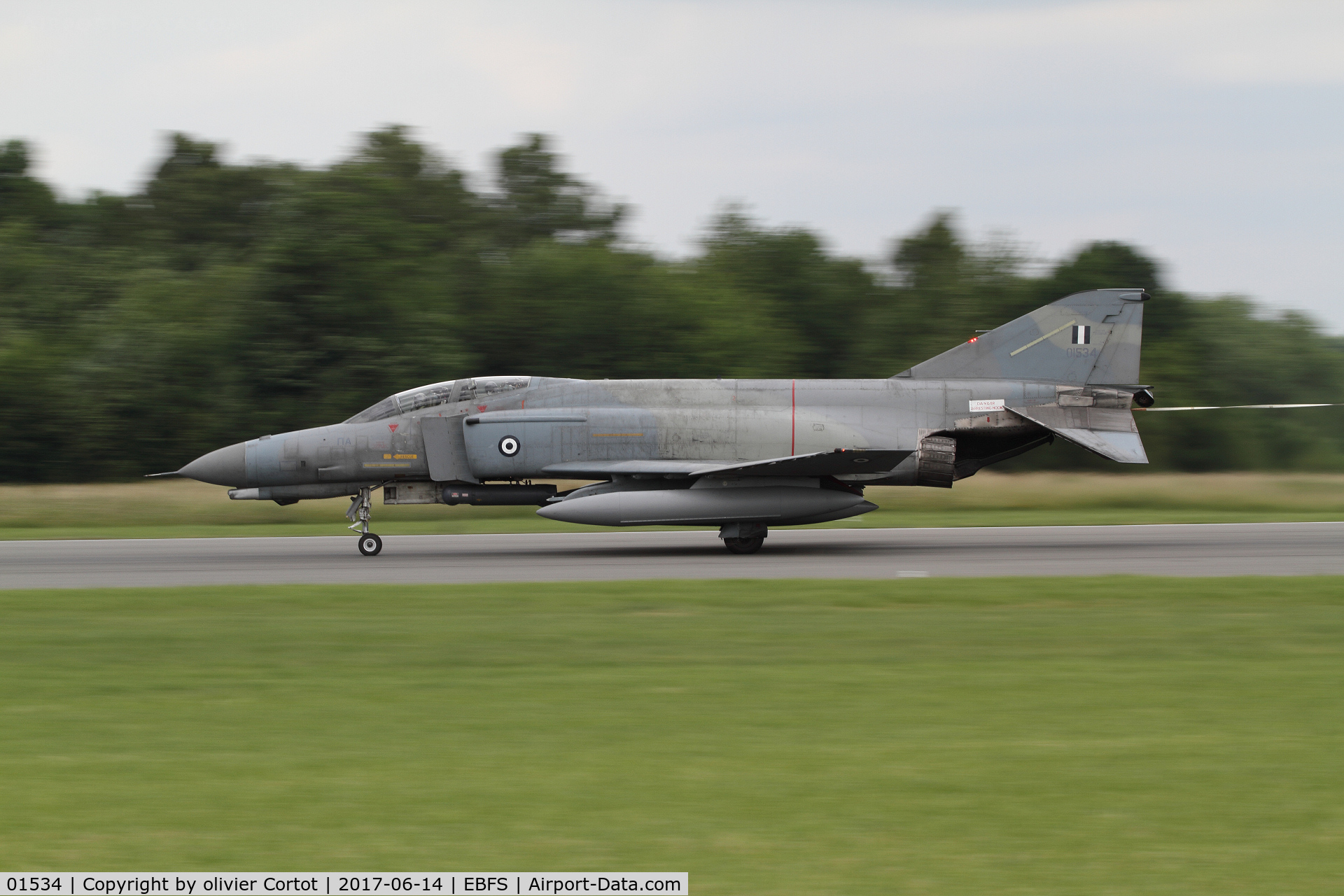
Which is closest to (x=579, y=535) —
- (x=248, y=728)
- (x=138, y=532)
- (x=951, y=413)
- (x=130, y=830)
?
(x=951, y=413)

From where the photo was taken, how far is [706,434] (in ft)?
62.2

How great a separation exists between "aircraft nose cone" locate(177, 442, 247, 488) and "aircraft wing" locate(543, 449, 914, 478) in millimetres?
4875

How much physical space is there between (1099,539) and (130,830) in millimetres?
18246

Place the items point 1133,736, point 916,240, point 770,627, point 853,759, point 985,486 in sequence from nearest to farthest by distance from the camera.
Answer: point 853,759, point 1133,736, point 770,627, point 985,486, point 916,240

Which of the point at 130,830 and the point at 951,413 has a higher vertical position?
the point at 951,413

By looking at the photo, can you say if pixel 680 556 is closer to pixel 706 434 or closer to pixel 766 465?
pixel 706 434

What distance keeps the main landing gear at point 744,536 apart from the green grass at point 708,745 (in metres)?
6.04

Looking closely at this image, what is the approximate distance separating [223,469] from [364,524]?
7.77 feet

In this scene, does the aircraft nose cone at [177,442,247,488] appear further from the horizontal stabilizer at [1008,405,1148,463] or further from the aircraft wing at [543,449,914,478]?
the horizontal stabilizer at [1008,405,1148,463]

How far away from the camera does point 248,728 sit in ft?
24.9

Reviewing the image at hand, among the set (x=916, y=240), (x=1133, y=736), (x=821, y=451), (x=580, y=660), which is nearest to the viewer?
(x=1133, y=736)

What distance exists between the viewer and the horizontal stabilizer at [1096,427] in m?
19.0

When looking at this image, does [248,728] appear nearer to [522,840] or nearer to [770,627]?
[522,840]
